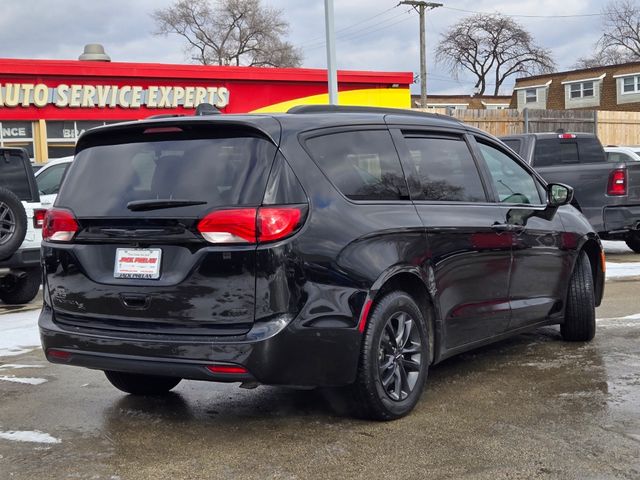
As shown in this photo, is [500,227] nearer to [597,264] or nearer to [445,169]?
[445,169]

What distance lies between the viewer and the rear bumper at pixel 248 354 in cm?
399

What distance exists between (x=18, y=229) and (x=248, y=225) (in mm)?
5579

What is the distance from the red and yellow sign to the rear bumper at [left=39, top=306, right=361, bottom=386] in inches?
732

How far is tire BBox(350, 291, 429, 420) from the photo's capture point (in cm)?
436

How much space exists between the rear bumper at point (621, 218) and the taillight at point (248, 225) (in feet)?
30.0

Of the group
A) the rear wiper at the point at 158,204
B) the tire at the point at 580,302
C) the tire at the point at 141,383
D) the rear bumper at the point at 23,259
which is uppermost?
the rear wiper at the point at 158,204

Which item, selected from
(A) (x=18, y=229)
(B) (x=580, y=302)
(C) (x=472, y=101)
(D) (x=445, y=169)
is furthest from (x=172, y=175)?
(C) (x=472, y=101)

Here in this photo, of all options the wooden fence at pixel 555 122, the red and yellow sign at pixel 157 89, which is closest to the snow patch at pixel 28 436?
the wooden fence at pixel 555 122

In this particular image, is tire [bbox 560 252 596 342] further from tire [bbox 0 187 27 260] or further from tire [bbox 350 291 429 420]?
tire [bbox 0 187 27 260]

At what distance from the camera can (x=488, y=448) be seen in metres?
4.13

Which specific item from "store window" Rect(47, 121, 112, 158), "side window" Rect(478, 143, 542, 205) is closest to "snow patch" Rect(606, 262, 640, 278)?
"side window" Rect(478, 143, 542, 205)

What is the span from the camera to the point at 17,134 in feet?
71.2

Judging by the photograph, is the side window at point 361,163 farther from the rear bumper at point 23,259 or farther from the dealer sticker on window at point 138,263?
the rear bumper at point 23,259

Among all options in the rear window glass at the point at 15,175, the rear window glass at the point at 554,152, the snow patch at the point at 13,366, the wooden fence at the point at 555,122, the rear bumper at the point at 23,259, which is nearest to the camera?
the snow patch at the point at 13,366
